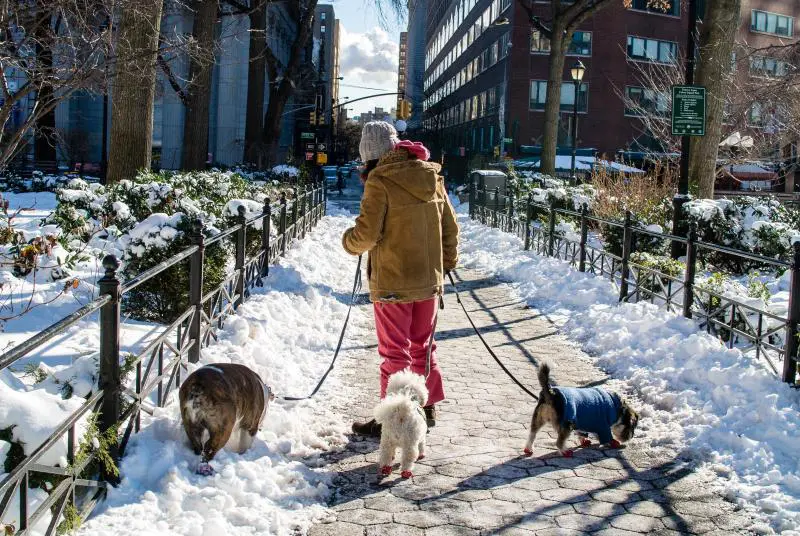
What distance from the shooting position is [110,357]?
4105mm

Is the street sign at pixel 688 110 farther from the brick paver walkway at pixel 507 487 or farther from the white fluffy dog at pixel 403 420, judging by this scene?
the white fluffy dog at pixel 403 420

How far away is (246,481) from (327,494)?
1.53ft

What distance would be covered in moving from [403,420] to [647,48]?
178ft

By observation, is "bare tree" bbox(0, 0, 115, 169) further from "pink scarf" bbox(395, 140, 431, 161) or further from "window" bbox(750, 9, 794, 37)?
"window" bbox(750, 9, 794, 37)

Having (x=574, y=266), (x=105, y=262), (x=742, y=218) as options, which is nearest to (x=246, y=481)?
(x=105, y=262)

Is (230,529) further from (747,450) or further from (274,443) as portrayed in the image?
(747,450)

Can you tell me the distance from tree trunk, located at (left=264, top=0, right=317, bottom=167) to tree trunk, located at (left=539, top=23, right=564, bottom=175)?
26.2ft

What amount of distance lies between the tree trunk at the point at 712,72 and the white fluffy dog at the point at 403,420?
12.6 meters

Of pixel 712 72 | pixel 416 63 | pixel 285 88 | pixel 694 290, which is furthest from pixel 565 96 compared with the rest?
pixel 416 63

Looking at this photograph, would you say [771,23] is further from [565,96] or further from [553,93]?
[553,93]

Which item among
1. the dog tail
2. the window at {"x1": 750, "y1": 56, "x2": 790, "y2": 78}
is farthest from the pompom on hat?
the window at {"x1": 750, "y1": 56, "x2": 790, "y2": 78}

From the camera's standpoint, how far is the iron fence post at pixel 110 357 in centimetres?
407

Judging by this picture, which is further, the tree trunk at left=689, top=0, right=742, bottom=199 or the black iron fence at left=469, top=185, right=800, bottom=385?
the tree trunk at left=689, top=0, right=742, bottom=199

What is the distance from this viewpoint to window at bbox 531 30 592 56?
52.6 m
